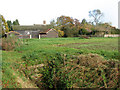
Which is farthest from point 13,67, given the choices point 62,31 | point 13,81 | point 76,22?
point 76,22

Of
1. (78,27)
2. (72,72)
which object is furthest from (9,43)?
(78,27)

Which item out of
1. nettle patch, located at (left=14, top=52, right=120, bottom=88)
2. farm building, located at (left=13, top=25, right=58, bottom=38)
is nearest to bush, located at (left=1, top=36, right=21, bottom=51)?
nettle patch, located at (left=14, top=52, right=120, bottom=88)

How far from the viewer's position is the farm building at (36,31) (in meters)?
45.7

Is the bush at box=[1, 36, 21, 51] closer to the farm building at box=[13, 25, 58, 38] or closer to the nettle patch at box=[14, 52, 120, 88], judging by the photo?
the nettle patch at box=[14, 52, 120, 88]

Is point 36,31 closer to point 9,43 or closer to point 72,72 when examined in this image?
point 9,43

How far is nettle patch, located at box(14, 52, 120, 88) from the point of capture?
18.6ft

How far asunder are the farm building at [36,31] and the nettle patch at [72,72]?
3815 cm

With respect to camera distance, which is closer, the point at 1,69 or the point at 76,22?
the point at 1,69

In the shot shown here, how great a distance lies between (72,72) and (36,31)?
45.1 m

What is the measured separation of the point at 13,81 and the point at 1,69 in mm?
857

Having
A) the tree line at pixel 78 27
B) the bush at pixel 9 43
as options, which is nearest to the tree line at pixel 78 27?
the tree line at pixel 78 27

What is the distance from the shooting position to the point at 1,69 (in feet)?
18.7

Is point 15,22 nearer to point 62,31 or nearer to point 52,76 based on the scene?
point 62,31

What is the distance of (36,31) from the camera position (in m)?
49.5
